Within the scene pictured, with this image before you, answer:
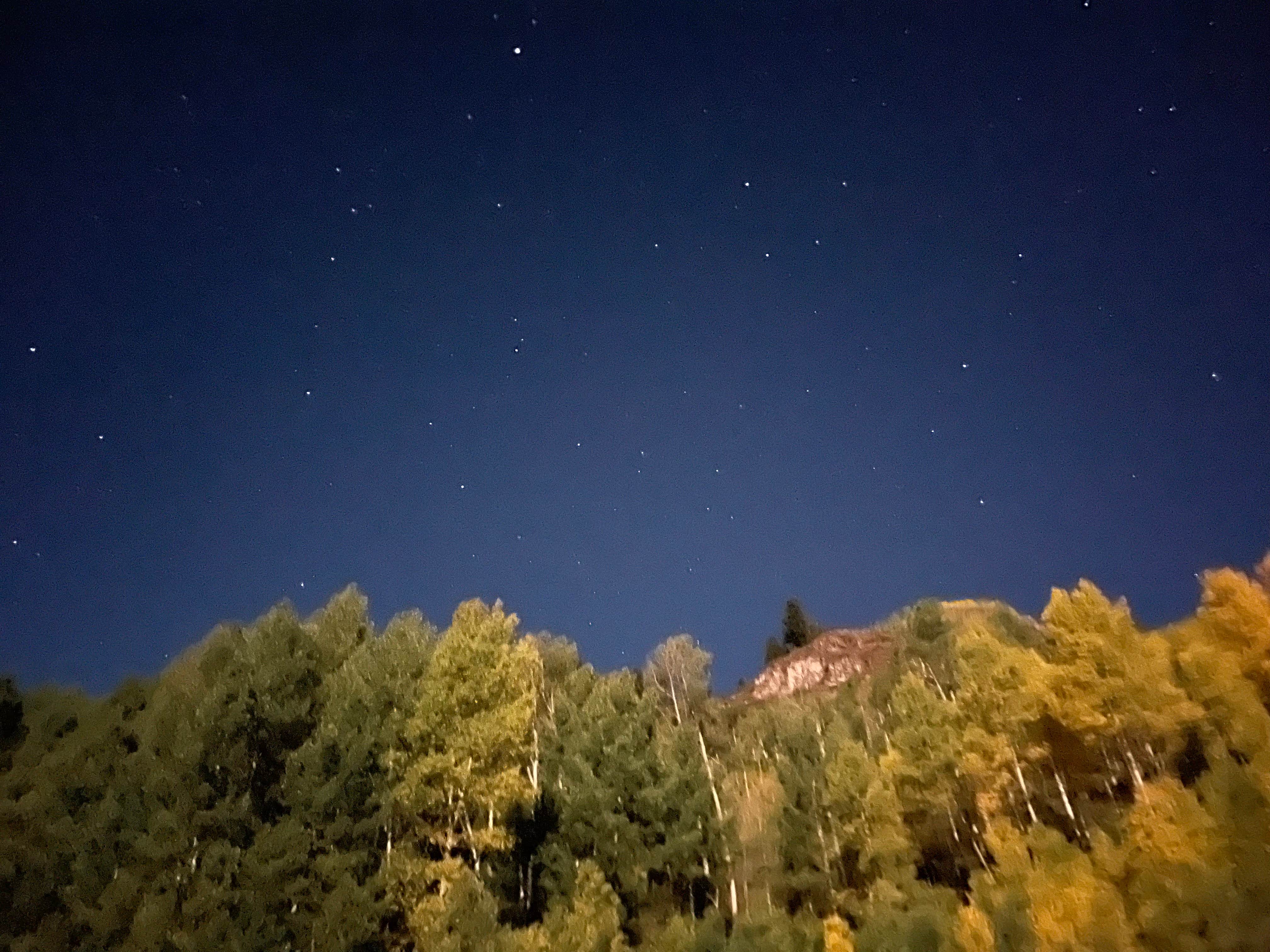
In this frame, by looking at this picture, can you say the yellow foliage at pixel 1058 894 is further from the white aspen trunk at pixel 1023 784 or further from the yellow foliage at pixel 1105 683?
the yellow foliage at pixel 1105 683

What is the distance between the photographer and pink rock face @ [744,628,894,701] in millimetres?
57156

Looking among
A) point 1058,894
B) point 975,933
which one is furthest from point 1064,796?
point 975,933

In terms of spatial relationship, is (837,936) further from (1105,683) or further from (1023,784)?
(1105,683)

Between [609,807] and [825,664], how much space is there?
41284 mm

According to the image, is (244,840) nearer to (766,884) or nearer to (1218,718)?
(766,884)

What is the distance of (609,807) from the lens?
2189 centimetres

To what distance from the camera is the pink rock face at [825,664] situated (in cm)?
5716

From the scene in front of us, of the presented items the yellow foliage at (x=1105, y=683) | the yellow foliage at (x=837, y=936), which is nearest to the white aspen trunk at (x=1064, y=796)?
the yellow foliage at (x=1105, y=683)

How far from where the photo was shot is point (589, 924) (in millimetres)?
19250

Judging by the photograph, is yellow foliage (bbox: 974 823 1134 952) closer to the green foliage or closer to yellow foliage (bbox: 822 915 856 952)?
yellow foliage (bbox: 822 915 856 952)

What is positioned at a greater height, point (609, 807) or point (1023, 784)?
point (609, 807)

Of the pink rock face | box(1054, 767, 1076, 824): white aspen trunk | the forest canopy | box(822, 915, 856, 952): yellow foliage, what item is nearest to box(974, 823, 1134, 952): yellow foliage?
the forest canopy

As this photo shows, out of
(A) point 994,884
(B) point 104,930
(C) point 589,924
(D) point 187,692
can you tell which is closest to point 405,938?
(C) point 589,924

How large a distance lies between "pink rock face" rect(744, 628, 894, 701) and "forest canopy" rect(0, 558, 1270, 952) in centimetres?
2821
